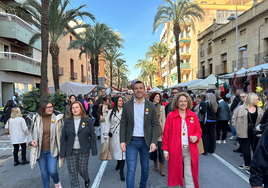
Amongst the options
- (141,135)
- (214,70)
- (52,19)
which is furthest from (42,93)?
(214,70)

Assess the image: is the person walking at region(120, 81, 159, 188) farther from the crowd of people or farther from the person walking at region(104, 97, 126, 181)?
the person walking at region(104, 97, 126, 181)

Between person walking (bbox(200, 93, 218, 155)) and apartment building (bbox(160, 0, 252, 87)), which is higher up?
apartment building (bbox(160, 0, 252, 87))

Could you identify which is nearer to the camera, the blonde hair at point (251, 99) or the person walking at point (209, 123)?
the blonde hair at point (251, 99)

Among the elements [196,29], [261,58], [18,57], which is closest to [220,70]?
[261,58]

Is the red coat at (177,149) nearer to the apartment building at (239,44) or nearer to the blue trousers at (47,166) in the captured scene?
the blue trousers at (47,166)

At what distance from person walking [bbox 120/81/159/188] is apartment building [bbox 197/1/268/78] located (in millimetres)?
14704

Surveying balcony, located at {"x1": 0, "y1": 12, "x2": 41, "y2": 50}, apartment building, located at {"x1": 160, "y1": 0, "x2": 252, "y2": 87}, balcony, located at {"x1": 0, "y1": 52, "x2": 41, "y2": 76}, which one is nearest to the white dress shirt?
balcony, located at {"x1": 0, "y1": 52, "x2": 41, "y2": 76}

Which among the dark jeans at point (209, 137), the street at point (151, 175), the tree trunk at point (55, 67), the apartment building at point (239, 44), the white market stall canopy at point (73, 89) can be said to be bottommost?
the street at point (151, 175)

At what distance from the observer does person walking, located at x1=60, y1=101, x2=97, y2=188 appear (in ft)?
10.8

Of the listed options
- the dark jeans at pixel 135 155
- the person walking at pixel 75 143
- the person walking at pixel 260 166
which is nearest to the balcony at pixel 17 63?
the person walking at pixel 75 143

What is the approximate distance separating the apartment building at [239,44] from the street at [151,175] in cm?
1276

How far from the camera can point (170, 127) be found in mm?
3100

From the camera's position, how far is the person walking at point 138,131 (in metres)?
3.07

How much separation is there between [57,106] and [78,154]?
10190 millimetres
